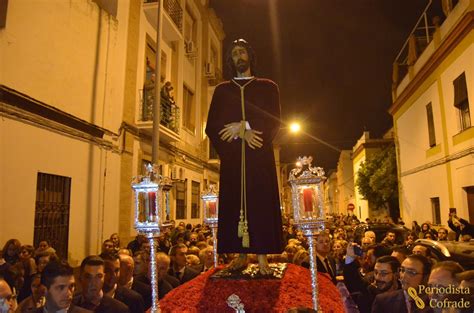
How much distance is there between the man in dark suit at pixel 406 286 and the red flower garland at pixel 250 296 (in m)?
0.38

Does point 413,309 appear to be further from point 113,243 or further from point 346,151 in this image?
point 346,151

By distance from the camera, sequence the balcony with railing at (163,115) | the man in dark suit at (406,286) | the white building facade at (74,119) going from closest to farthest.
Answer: the man in dark suit at (406,286) < the white building facade at (74,119) < the balcony with railing at (163,115)

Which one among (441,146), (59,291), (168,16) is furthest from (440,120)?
(59,291)

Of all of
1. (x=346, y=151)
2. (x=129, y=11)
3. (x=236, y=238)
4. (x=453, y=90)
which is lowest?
(x=236, y=238)

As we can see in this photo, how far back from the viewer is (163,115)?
44.6 ft

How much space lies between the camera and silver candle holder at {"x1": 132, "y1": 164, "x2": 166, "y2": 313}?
3.17 metres

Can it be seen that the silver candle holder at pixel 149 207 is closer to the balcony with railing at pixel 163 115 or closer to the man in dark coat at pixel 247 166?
the man in dark coat at pixel 247 166

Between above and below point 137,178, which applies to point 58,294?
below

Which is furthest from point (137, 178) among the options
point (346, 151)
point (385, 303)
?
point (346, 151)

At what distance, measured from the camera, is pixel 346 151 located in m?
61.6

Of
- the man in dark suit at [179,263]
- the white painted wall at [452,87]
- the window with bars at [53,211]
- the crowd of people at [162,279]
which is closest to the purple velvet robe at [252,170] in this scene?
the crowd of people at [162,279]

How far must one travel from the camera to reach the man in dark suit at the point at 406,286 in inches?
135

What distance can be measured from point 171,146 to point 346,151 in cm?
4990

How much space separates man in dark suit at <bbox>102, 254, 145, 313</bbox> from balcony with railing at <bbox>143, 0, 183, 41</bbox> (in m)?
10.5
